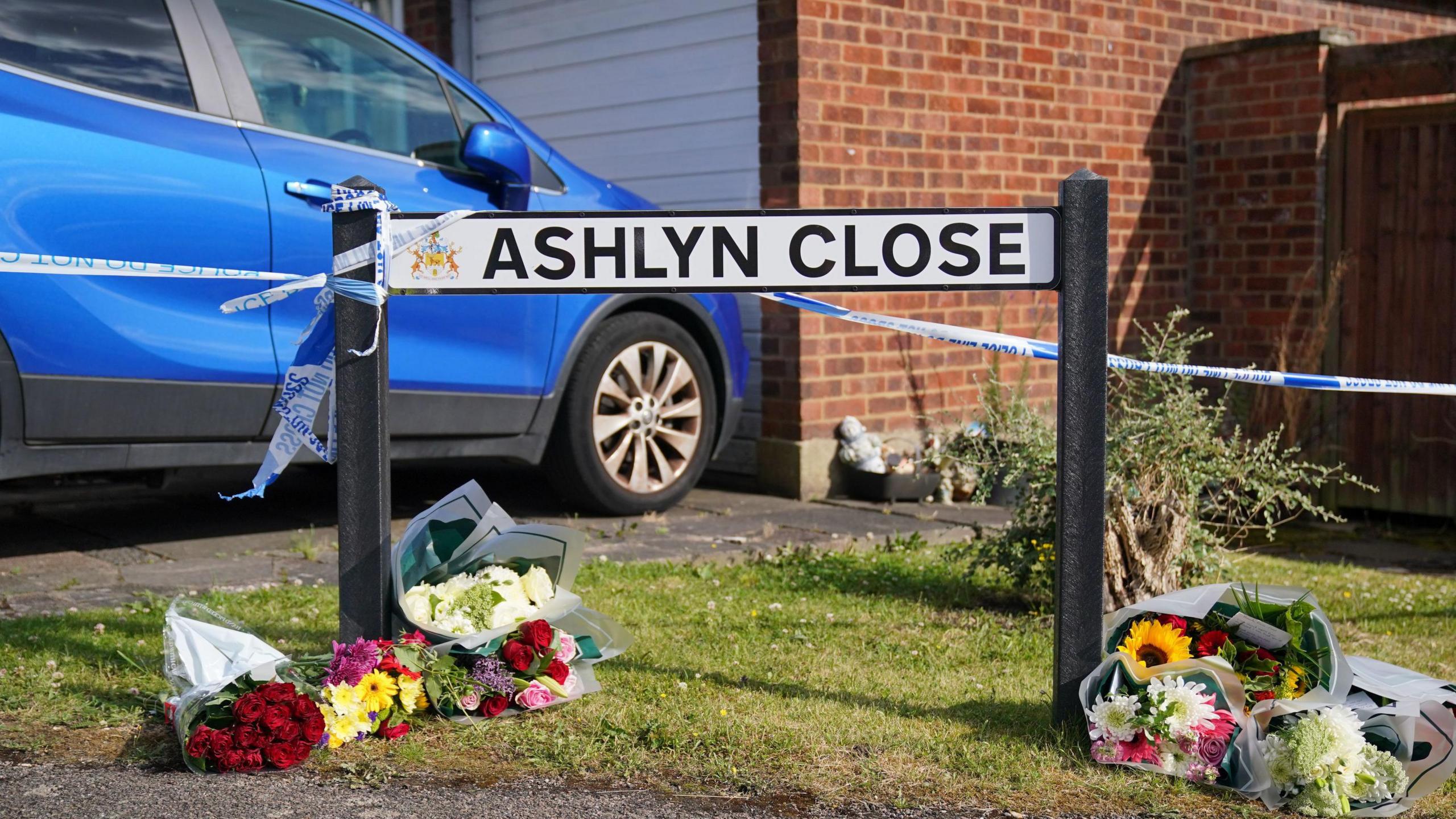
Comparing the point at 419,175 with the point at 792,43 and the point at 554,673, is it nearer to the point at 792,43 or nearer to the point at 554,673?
the point at 792,43

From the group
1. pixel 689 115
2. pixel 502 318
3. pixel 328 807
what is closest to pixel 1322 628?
pixel 328 807

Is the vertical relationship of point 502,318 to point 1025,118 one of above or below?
below

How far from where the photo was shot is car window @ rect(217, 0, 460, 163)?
524 centimetres

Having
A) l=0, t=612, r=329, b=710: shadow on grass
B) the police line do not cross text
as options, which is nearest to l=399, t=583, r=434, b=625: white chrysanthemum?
l=0, t=612, r=329, b=710: shadow on grass

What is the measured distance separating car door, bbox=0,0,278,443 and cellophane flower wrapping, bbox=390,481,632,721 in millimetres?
1529

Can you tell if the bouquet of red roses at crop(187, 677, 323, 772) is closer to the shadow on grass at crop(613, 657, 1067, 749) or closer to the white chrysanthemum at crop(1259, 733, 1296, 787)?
the shadow on grass at crop(613, 657, 1067, 749)

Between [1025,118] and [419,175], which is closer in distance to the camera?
[419,175]

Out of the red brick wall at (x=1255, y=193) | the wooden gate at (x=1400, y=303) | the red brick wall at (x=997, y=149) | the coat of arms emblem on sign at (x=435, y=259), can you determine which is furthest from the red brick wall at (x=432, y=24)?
the coat of arms emblem on sign at (x=435, y=259)

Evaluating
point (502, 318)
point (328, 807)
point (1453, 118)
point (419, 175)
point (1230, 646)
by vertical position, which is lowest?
point (328, 807)

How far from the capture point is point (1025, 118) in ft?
26.4

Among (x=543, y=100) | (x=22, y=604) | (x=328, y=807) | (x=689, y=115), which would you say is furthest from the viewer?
(x=543, y=100)

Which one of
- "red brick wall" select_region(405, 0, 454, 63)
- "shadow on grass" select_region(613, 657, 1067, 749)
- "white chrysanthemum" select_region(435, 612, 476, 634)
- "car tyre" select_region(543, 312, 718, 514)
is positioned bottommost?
"shadow on grass" select_region(613, 657, 1067, 749)

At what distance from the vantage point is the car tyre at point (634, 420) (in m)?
6.11

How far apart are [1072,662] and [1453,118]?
17.2 ft
